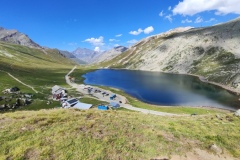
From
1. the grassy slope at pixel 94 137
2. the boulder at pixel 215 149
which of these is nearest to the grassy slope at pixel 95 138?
the grassy slope at pixel 94 137

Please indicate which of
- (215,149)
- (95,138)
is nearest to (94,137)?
(95,138)

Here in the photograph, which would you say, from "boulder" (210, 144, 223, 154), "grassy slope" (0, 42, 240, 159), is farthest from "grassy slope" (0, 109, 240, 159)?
"boulder" (210, 144, 223, 154)

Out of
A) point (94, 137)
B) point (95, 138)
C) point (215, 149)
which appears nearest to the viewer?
point (95, 138)

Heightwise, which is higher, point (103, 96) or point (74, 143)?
point (74, 143)

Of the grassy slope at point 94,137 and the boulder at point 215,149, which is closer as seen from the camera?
the grassy slope at point 94,137

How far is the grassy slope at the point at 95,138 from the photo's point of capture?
57.7ft

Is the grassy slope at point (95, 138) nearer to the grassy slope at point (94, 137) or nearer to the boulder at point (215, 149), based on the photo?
the grassy slope at point (94, 137)

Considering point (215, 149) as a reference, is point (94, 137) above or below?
above

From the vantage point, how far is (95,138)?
20297mm

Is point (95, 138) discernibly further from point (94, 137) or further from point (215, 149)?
point (215, 149)

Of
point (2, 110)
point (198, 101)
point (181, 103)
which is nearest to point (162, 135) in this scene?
point (2, 110)

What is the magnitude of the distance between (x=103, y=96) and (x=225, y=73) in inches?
4640

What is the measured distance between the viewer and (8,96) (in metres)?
101

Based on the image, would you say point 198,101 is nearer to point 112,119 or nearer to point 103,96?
point 103,96
